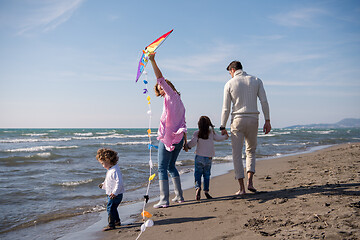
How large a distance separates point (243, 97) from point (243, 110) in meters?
0.18

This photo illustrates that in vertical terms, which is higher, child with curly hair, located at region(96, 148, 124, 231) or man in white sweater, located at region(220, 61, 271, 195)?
man in white sweater, located at region(220, 61, 271, 195)

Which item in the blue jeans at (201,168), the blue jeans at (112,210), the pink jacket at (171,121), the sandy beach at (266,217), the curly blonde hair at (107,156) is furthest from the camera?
the blue jeans at (201,168)

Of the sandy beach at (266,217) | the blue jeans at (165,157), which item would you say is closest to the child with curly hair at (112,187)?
the sandy beach at (266,217)

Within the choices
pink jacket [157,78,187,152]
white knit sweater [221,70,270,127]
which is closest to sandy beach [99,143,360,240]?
pink jacket [157,78,187,152]

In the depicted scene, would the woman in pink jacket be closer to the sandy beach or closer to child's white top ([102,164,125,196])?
the sandy beach

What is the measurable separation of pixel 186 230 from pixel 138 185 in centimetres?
342

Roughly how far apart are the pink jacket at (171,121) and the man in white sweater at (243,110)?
616mm

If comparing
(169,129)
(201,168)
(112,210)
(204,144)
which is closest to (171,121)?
(169,129)

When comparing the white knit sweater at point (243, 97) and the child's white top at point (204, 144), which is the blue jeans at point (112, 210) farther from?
the white knit sweater at point (243, 97)

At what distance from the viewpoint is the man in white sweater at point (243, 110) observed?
381cm

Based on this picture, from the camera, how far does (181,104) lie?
3.66 meters

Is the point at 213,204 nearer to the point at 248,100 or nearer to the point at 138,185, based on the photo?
the point at 248,100

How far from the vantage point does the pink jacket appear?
355 centimetres

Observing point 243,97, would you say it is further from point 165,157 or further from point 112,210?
point 112,210
